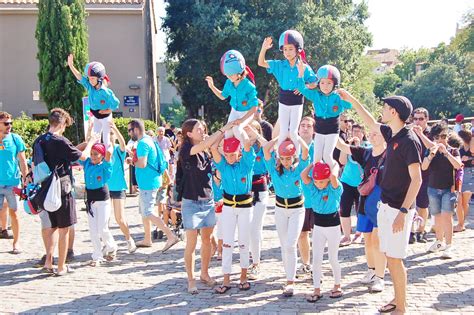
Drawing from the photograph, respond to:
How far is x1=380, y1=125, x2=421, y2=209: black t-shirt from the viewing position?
498cm

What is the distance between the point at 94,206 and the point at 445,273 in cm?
489

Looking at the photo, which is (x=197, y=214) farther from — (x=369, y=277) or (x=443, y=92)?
(x=443, y=92)

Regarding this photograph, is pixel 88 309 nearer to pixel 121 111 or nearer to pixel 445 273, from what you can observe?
pixel 445 273

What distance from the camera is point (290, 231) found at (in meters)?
6.00

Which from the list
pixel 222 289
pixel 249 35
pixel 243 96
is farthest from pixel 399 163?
pixel 249 35

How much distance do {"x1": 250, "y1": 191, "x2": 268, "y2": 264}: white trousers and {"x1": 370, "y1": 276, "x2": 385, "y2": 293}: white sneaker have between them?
57.3 inches

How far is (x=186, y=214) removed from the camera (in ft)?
20.4

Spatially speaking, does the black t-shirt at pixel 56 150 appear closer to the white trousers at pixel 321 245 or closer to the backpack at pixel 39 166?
the backpack at pixel 39 166

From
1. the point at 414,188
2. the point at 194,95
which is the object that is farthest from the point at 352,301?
the point at 194,95

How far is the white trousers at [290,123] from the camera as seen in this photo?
20.3 ft

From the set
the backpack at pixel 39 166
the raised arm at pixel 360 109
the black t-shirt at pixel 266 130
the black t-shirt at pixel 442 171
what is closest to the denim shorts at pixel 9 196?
the backpack at pixel 39 166

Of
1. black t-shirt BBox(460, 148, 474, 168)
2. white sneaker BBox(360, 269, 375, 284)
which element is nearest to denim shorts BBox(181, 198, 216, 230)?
white sneaker BBox(360, 269, 375, 284)

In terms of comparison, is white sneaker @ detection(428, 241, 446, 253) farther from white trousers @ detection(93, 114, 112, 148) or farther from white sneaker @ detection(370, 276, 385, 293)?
white trousers @ detection(93, 114, 112, 148)

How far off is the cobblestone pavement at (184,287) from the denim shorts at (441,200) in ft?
2.27
